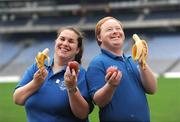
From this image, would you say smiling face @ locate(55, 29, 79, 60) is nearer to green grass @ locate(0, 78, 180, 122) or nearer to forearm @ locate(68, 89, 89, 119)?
forearm @ locate(68, 89, 89, 119)

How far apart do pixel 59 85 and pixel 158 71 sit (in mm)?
27409

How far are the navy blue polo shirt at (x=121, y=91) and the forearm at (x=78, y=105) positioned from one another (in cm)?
11

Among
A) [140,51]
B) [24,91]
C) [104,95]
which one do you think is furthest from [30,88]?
[140,51]

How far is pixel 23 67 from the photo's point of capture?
34312mm

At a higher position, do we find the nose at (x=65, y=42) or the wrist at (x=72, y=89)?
the nose at (x=65, y=42)

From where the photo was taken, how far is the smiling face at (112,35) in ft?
12.1

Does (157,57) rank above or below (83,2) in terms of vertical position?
below

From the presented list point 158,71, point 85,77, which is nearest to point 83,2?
point 158,71

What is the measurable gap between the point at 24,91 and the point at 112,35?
841mm

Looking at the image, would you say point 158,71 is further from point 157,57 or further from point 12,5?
point 12,5

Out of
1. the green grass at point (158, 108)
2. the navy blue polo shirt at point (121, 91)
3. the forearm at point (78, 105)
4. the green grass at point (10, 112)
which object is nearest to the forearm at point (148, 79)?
the navy blue polo shirt at point (121, 91)

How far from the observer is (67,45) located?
378 centimetres

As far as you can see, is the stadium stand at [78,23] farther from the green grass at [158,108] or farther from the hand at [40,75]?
the hand at [40,75]

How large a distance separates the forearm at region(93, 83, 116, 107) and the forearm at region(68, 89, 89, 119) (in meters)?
0.10
